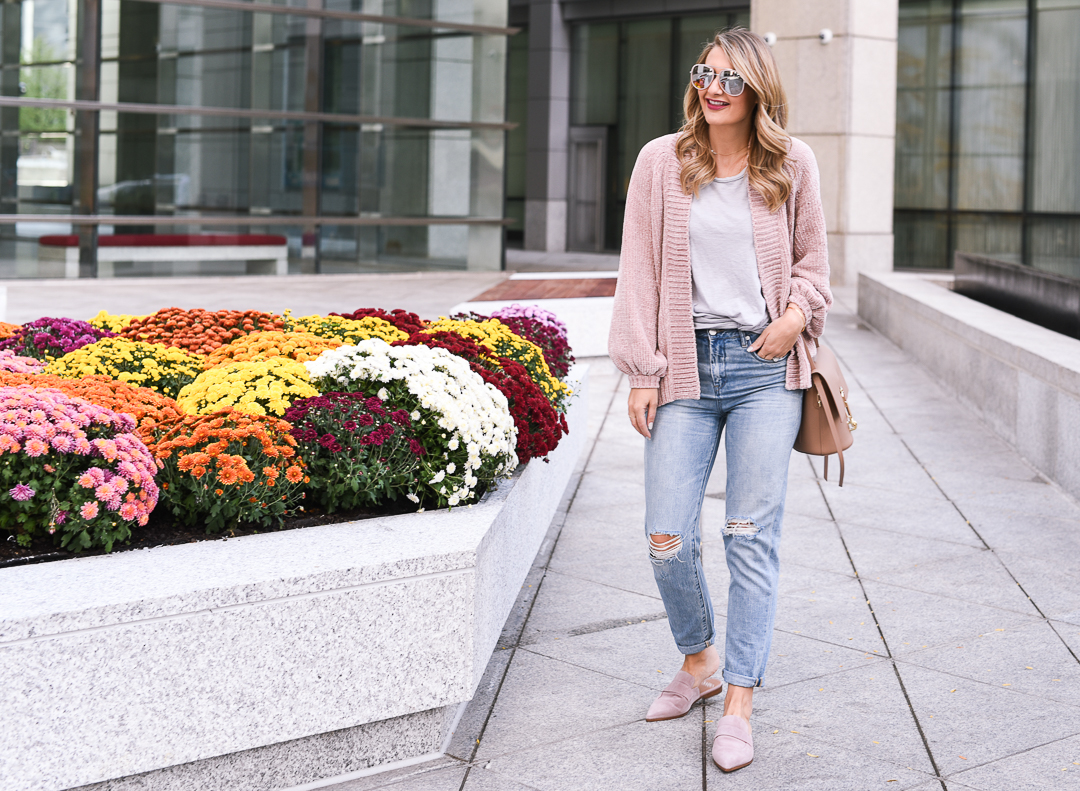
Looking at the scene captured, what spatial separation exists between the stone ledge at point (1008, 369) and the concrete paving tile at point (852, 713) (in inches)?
119

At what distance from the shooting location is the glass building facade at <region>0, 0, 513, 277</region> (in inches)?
723

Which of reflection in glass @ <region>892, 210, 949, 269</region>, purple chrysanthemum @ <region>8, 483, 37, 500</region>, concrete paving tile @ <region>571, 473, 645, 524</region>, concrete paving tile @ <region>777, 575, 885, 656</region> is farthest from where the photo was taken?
reflection in glass @ <region>892, 210, 949, 269</region>

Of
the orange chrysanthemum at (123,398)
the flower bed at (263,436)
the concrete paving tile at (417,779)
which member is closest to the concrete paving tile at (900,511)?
the flower bed at (263,436)

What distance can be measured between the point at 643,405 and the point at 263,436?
1.13 meters

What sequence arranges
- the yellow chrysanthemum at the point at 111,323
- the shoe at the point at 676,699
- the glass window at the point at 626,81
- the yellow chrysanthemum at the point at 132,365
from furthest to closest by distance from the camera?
1. the glass window at the point at 626,81
2. the yellow chrysanthemum at the point at 111,323
3. the yellow chrysanthemum at the point at 132,365
4. the shoe at the point at 676,699

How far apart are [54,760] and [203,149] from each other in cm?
1783

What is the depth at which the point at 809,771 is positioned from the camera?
335cm

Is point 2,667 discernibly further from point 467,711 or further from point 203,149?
point 203,149

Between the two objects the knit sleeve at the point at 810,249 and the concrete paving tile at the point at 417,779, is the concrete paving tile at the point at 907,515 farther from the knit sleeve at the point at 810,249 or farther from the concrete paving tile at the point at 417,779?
the concrete paving tile at the point at 417,779

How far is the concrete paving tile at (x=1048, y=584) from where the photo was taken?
468 cm

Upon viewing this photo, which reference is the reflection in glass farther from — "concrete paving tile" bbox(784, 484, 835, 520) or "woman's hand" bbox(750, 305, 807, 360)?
"woman's hand" bbox(750, 305, 807, 360)

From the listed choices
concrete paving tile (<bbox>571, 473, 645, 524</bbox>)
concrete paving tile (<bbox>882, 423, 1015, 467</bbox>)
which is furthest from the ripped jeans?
concrete paving tile (<bbox>882, 423, 1015, 467</bbox>)

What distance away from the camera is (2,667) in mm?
2725

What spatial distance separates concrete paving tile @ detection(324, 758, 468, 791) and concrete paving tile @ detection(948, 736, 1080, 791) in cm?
133
